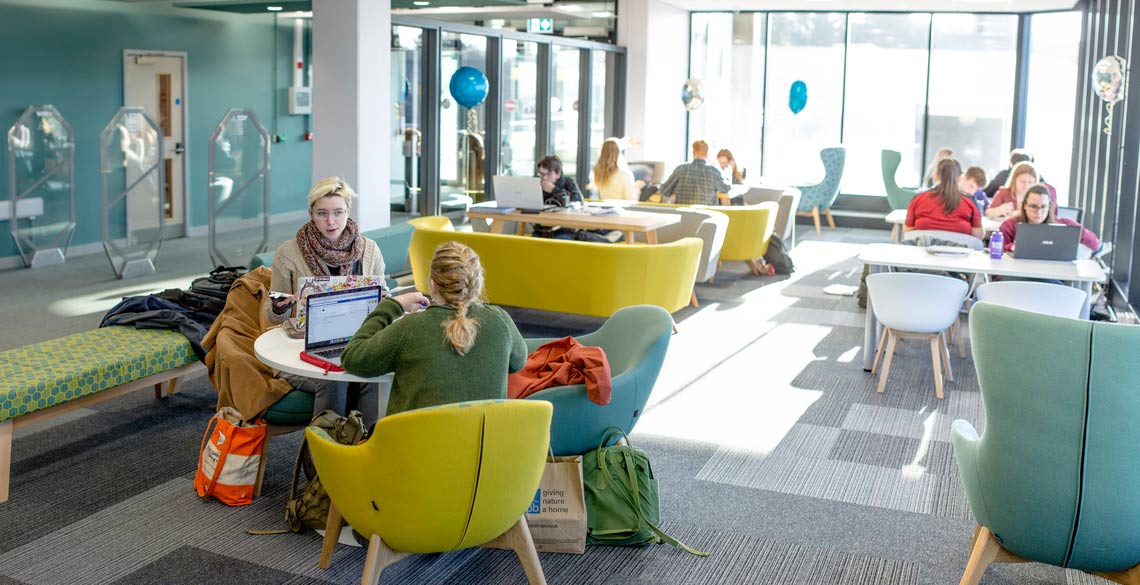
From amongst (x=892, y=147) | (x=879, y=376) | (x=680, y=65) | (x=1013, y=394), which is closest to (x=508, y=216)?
(x=879, y=376)

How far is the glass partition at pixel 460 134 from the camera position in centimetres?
1028

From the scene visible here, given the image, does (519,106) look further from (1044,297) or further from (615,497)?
(615,497)

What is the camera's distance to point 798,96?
50.6 feet

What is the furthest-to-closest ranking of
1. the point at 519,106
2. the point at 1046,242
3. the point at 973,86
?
the point at 973,86 < the point at 519,106 < the point at 1046,242

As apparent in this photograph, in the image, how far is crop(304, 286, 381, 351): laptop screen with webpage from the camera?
4.24m

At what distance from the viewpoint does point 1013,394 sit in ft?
11.4

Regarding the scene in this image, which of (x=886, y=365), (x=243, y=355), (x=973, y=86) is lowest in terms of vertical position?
(x=886, y=365)

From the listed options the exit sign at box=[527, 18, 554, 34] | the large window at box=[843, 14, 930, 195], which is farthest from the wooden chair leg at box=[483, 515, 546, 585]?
the large window at box=[843, 14, 930, 195]

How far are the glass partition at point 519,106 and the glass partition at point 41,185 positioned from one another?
14.1ft

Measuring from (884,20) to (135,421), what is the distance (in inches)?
517

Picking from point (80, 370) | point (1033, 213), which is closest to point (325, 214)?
point (80, 370)

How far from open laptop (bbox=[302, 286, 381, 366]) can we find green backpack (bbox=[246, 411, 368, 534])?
0.24 meters

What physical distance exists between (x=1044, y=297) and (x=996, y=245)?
Result: 83 centimetres

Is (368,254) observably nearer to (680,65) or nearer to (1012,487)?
(1012,487)
